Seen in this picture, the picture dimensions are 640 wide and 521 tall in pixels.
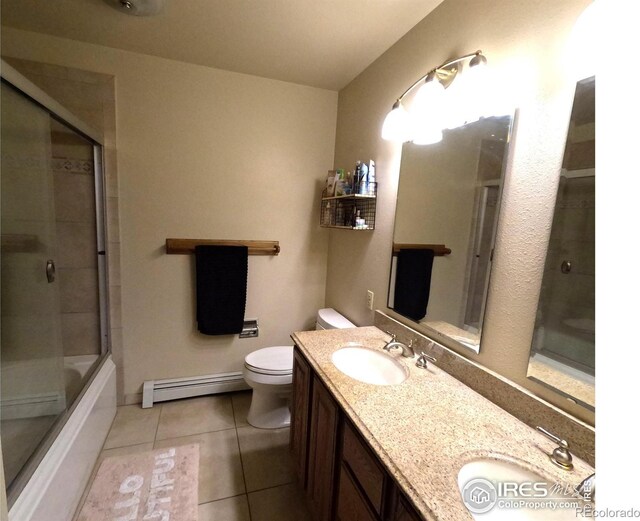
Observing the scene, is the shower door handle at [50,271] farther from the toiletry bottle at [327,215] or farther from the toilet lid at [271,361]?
the toiletry bottle at [327,215]

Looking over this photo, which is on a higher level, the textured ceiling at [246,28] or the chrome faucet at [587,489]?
the textured ceiling at [246,28]

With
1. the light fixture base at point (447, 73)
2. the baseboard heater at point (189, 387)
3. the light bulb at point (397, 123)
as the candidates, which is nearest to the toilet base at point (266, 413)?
the baseboard heater at point (189, 387)

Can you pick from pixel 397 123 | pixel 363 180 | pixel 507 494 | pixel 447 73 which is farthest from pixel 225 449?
pixel 447 73

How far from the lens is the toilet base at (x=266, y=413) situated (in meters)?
2.02

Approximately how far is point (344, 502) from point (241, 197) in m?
1.85

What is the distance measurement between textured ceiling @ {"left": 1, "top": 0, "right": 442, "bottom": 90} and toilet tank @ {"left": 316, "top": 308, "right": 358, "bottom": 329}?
165 centimetres

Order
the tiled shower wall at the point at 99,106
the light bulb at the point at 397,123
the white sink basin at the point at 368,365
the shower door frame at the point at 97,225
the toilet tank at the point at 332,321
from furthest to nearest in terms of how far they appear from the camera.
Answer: the toilet tank at the point at 332,321 → the tiled shower wall at the point at 99,106 → the light bulb at the point at 397,123 → the white sink basin at the point at 368,365 → the shower door frame at the point at 97,225

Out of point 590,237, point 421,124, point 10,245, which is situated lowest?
point 10,245

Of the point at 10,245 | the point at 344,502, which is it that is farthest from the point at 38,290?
the point at 344,502

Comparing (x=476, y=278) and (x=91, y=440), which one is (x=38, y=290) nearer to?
(x=91, y=440)

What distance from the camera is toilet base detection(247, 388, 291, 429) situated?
202 cm

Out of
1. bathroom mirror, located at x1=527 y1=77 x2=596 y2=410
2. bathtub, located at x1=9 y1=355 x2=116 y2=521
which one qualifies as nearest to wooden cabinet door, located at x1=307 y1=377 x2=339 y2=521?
bathroom mirror, located at x1=527 y1=77 x2=596 y2=410

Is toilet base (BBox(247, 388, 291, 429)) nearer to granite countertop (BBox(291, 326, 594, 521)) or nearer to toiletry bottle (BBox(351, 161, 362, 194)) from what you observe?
granite countertop (BBox(291, 326, 594, 521))

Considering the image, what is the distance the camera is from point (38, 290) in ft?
5.28
